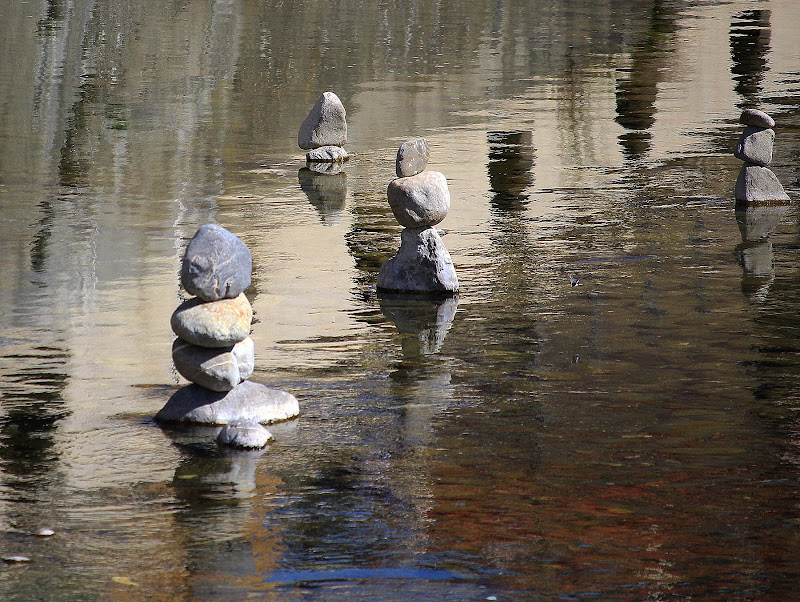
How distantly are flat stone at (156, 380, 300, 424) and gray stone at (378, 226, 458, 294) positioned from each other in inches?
136

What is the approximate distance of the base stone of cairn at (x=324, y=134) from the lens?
17391 mm

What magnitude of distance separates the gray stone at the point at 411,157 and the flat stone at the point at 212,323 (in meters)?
3.55

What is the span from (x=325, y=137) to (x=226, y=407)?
10.1 m

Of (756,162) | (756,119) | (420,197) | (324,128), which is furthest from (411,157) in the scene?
(324,128)

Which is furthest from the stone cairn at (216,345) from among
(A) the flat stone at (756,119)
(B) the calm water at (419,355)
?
(A) the flat stone at (756,119)

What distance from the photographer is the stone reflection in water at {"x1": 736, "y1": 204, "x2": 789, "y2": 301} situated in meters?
11.3

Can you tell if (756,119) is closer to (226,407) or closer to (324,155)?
(324,155)

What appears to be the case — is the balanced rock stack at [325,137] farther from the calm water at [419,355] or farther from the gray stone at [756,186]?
the gray stone at [756,186]

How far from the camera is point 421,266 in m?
11.3

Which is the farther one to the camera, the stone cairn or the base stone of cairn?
the base stone of cairn

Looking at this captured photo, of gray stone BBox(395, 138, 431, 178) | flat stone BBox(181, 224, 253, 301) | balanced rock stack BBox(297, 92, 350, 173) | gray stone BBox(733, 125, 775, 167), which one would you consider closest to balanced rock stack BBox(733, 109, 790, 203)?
gray stone BBox(733, 125, 775, 167)

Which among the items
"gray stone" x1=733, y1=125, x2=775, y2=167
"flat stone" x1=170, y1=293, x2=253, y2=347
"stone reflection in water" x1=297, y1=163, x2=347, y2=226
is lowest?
"flat stone" x1=170, y1=293, x2=253, y2=347

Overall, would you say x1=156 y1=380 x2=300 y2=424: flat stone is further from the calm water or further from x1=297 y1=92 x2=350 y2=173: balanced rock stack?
x1=297 y1=92 x2=350 y2=173: balanced rock stack

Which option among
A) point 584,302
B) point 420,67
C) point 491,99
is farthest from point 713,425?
point 420,67
